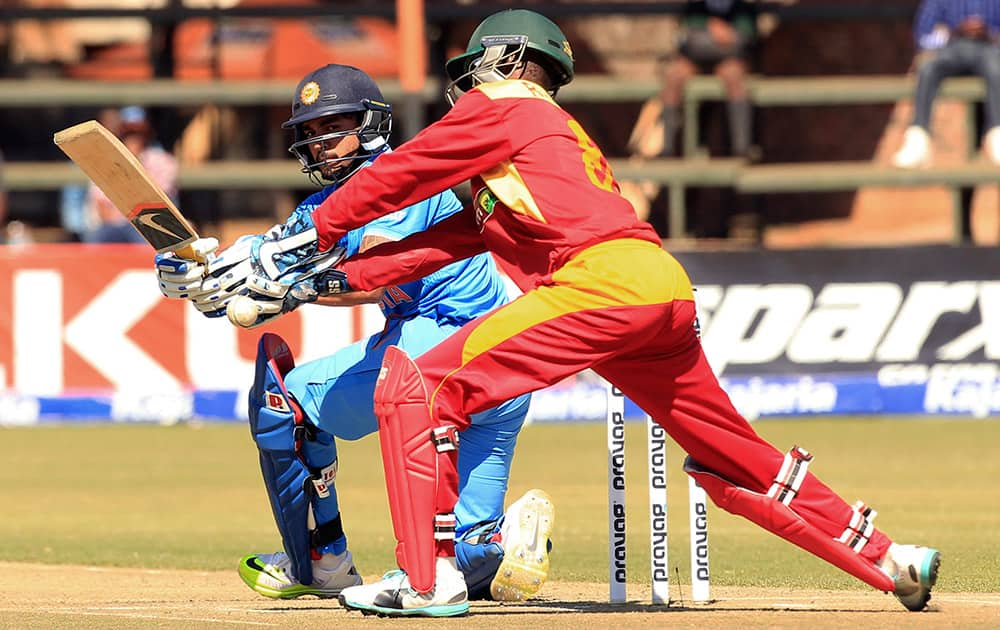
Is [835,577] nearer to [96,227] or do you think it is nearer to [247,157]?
[96,227]

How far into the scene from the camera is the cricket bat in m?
6.41

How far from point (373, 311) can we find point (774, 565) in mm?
6885

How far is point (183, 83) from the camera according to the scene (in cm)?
1834

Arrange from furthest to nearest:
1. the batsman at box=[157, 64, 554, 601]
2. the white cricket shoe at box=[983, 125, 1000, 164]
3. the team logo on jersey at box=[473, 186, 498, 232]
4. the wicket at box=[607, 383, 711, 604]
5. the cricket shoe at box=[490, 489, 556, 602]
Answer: the white cricket shoe at box=[983, 125, 1000, 164] → the cricket shoe at box=[490, 489, 556, 602] → the batsman at box=[157, 64, 554, 601] → the wicket at box=[607, 383, 711, 604] → the team logo on jersey at box=[473, 186, 498, 232]

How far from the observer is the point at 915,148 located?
17406 millimetres

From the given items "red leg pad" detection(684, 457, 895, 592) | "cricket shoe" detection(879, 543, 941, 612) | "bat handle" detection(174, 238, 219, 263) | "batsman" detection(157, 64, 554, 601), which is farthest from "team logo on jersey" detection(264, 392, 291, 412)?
"cricket shoe" detection(879, 543, 941, 612)

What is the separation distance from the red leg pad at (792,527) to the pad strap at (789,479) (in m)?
0.03

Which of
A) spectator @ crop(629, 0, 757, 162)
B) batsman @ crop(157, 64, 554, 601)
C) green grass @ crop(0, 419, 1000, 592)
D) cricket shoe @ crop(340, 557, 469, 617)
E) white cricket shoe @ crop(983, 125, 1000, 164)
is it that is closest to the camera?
cricket shoe @ crop(340, 557, 469, 617)

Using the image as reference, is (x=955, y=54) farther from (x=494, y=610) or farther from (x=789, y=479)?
(x=494, y=610)

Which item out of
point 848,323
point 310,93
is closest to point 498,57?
point 310,93

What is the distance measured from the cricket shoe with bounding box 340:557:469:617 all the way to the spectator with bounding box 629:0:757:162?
12228mm

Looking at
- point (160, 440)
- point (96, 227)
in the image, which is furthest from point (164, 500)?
point (96, 227)

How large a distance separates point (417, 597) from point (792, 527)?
138 cm

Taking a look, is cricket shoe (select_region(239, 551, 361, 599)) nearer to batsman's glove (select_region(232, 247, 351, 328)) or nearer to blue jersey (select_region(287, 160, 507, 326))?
blue jersey (select_region(287, 160, 507, 326))
